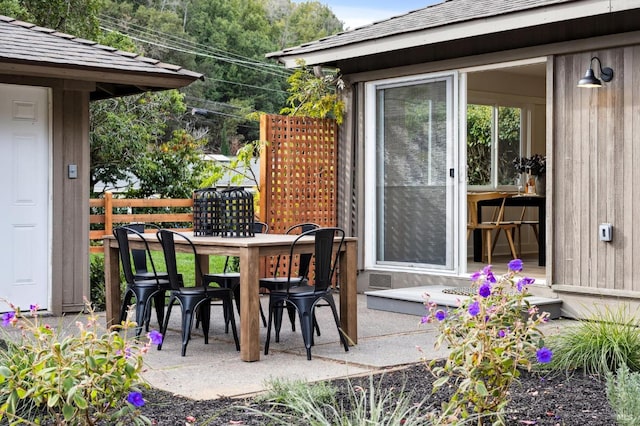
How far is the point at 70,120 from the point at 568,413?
5.65m

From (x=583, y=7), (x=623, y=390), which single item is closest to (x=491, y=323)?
(x=623, y=390)

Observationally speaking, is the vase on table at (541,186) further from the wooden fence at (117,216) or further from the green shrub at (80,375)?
the green shrub at (80,375)

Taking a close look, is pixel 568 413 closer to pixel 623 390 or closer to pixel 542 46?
pixel 623 390

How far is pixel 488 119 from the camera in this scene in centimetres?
1236

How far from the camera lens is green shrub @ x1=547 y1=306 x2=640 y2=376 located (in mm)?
5133

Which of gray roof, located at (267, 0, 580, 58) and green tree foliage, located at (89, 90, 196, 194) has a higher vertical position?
gray roof, located at (267, 0, 580, 58)

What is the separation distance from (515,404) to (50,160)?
528 cm

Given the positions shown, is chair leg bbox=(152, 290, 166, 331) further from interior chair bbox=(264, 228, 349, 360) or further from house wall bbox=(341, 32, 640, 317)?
house wall bbox=(341, 32, 640, 317)

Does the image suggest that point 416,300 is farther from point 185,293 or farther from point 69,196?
point 69,196

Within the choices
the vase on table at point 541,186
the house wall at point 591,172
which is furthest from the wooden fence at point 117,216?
the vase on table at point 541,186

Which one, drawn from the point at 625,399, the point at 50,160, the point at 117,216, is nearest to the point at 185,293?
the point at 50,160

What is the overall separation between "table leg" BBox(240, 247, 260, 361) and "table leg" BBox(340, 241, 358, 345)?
83 cm

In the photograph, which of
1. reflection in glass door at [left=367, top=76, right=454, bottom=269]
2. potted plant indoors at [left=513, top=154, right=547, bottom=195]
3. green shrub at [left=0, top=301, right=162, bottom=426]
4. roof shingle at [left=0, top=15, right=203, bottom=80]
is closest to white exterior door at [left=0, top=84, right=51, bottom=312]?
roof shingle at [left=0, top=15, right=203, bottom=80]

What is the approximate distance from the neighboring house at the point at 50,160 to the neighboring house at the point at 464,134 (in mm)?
2211
